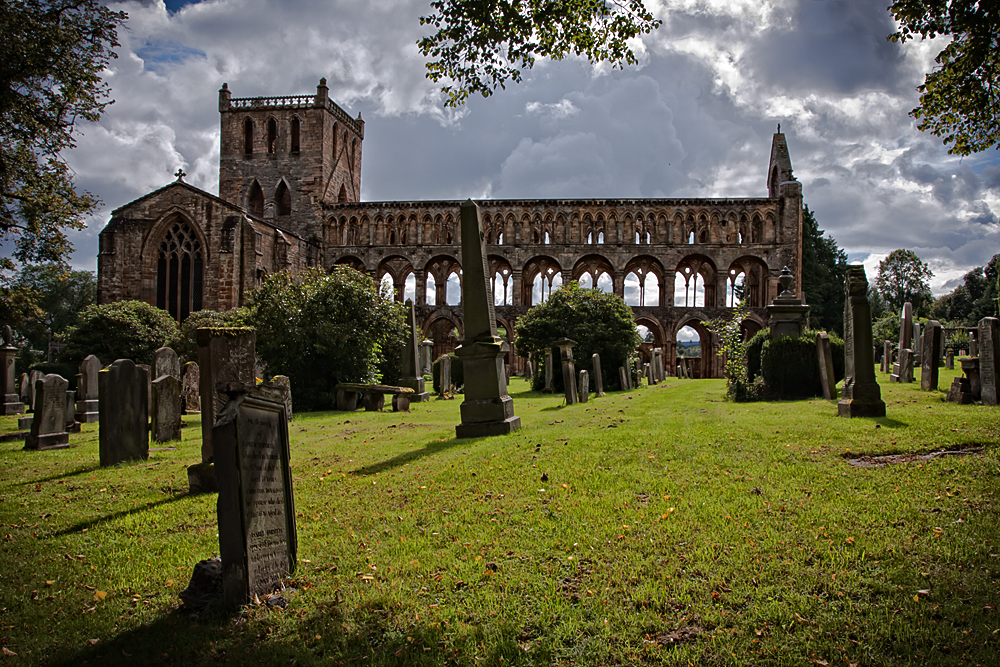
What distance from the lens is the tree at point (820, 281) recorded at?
151ft

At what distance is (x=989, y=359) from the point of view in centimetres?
936

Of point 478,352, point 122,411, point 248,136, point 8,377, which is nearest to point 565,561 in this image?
point 478,352

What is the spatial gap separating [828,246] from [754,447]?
2022 inches

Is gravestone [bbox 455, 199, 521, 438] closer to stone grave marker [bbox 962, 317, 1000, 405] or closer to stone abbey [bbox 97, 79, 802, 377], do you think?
stone grave marker [bbox 962, 317, 1000, 405]

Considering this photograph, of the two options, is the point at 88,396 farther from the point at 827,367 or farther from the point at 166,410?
the point at 827,367

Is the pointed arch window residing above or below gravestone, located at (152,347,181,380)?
above

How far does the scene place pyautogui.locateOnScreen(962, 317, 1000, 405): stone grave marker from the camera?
362 inches

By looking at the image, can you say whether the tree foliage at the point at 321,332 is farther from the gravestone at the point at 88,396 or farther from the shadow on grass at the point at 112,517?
the shadow on grass at the point at 112,517

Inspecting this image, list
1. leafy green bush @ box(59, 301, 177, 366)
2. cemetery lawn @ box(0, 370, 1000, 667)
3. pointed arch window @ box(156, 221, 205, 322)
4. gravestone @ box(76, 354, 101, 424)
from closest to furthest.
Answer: cemetery lawn @ box(0, 370, 1000, 667)
gravestone @ box(76, 354, 101, 424)
leafy green bush @ box(59, 301, 177, 366)
pointed arch window @ box(156, 221, 205, 322)

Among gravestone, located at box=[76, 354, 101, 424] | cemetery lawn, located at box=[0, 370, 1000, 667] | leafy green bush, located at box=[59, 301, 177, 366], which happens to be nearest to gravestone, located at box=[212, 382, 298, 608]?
cemetery lawn, located at box=[0, 370, 1000, 667]

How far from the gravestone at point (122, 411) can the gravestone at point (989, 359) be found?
1202 cm

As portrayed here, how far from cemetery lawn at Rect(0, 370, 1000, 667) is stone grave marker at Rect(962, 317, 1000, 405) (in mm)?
2889

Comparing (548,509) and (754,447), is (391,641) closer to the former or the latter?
(548,509)

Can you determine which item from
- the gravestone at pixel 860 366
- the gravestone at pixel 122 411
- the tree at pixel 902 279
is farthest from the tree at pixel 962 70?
the tree at pixel 902 279
